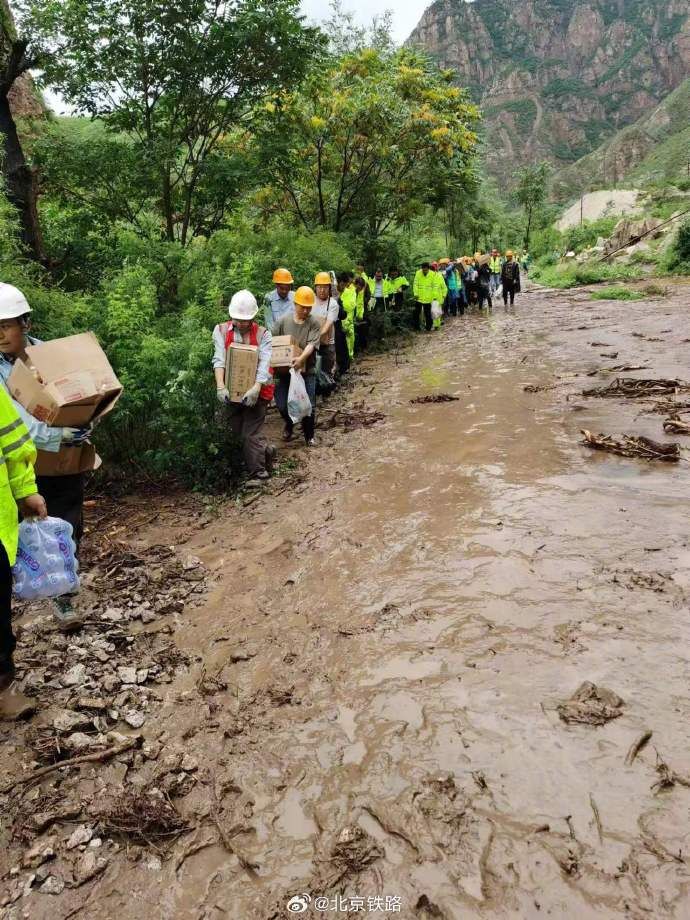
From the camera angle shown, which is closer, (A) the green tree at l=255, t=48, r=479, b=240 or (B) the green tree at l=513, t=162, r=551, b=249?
(A) the green tree at l=255, t=48, r=479, b=240

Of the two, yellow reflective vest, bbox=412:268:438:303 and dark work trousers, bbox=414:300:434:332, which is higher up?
yellow reflective vest, bbox=412:268:438:303

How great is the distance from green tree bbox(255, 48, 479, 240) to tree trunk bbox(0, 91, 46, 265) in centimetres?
407

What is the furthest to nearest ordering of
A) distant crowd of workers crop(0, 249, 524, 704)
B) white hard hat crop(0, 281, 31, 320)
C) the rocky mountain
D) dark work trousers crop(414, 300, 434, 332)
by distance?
the rocky mountain < dark work trousers crop(414, 300, 434, 332) < white hard hat crop(0, 281, 31, 320) < distant crowd of workers crop(0, 249, 524, 704)

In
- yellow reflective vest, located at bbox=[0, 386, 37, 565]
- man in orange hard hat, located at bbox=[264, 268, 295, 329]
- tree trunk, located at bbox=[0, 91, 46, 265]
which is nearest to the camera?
yellow reflective vest, located at bbox=[0, 386, 37, 565]

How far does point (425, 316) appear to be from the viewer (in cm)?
1719

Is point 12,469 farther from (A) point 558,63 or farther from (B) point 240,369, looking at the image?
(A) point 558,63

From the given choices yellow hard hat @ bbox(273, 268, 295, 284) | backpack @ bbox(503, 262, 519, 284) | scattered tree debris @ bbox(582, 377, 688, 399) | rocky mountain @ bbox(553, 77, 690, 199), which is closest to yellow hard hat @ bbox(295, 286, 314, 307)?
yellow hard hat @ bbox(273, 268, 295, 284)

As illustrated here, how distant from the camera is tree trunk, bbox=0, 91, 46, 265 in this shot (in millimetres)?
8078

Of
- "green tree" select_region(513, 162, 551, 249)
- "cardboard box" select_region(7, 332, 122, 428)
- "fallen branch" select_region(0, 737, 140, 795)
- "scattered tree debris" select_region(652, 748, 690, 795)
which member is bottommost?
"fallen branch" select_region(0, 737, 140, 795)

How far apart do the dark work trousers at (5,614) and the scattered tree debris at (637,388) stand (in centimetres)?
721

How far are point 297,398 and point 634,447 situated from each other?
3434mm

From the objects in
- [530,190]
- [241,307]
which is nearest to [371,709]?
[241,307]

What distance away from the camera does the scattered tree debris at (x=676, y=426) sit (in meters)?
6.23

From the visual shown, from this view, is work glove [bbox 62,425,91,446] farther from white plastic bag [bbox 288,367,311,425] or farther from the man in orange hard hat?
the man in orange hard hat
